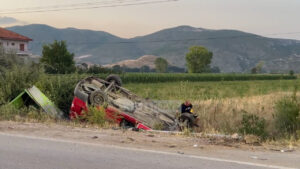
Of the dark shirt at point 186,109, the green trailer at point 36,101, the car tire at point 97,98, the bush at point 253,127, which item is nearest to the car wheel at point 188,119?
the dark shirt at point 186,109

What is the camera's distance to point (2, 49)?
17.7m

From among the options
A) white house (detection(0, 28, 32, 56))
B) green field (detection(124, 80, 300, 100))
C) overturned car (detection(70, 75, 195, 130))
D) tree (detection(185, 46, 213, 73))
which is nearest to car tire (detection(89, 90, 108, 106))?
overturned car (detection(70, 75, 195, 130))

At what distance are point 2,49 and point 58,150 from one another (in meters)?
13.0

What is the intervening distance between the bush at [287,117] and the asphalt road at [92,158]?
3908mm

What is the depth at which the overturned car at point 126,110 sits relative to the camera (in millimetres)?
10227

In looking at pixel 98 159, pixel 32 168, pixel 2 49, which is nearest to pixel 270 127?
pixel 98 159

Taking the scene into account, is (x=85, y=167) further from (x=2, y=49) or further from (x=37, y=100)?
(x=2, y=49)

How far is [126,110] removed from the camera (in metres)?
10.7

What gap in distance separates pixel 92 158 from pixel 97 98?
16.4ft

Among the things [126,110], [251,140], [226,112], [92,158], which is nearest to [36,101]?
[126,110]

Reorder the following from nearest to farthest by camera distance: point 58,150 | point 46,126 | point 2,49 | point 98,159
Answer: point 98,159, point 58,150, point 46,126, point 2,49

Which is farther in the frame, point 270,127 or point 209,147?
point 270,127

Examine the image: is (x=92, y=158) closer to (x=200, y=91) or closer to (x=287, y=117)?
(x=287, y=117)

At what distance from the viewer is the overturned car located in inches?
403
